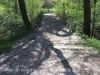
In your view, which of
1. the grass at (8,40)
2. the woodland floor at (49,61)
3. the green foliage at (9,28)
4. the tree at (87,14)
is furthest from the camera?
the tree at (87,14)

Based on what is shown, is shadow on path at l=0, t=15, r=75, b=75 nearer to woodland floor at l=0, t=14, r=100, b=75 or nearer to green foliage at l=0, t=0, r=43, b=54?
woodland floor at l=0, t=14, r=100, b=75

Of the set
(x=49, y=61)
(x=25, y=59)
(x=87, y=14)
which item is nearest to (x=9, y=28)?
(x=87, y=14)

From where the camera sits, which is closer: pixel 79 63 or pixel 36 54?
pixel 79 63

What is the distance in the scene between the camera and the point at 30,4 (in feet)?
68.3

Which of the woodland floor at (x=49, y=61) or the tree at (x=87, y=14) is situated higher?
the tree at (x=87, y=14)

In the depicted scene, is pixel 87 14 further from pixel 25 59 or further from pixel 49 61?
pixel 25 59

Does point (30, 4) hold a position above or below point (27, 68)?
above

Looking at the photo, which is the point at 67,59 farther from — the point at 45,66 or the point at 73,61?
the point at 45,66

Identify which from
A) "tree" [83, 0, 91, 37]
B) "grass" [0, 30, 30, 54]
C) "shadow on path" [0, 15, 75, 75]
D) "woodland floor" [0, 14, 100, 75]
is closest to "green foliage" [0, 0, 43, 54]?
"grass" [0, 30, 30, 54]

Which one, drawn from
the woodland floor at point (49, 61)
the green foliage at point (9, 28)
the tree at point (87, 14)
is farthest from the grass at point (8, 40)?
the tree at point (87, 14)

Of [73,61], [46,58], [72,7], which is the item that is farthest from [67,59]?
[72,7]

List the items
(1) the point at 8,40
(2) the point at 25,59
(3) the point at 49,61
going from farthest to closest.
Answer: (1) the point at 8,40, (2) the point at 25,59, (3) the point at 49,61

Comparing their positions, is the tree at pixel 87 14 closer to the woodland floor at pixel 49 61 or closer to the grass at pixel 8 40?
the grass at pixel 8 40

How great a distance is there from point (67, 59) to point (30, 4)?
15.7 meters
